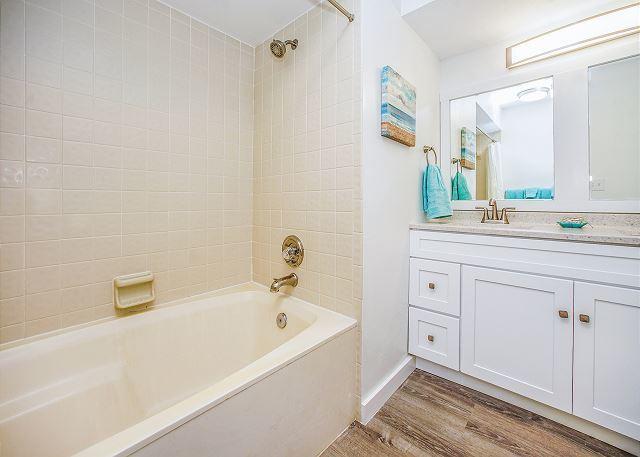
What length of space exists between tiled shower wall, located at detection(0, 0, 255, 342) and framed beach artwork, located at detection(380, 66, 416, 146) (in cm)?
98

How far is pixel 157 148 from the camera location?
57.2 inches

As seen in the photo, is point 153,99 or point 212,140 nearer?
point 153,99

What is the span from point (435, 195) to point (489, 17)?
102 centimetres

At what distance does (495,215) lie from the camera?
5.73 feet

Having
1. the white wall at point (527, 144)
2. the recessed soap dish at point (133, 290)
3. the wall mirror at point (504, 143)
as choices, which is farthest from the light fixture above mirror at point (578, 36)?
the recessed soap dish at point (133, 290)

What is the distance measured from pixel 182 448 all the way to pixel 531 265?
1.53 m

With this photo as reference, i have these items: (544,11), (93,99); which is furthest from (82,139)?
(544,11)

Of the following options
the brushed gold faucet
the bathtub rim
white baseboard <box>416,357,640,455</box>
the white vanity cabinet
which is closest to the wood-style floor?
white baseboard <box>416,357,640,455</box>

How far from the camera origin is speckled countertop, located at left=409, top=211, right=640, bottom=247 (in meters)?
1.11

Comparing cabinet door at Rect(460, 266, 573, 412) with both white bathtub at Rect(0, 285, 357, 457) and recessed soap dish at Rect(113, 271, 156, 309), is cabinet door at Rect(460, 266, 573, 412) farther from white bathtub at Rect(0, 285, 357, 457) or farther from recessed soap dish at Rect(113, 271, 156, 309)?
recessed soap dish at Rect(113, 271, 156, 309)

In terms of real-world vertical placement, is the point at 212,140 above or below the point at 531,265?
above

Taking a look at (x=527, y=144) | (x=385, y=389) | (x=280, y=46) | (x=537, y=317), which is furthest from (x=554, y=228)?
(x=280, y=46)

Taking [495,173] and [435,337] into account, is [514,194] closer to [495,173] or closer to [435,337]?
[495,173]

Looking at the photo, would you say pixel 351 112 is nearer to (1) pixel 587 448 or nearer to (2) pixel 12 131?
(2) pixel 12 131
